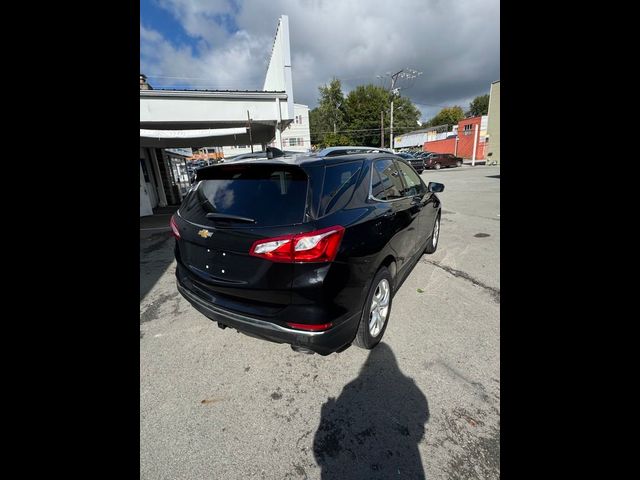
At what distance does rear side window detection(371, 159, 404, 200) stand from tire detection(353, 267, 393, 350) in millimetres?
781

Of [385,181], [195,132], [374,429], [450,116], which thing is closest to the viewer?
[374,429]

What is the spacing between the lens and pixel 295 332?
1.94 meters

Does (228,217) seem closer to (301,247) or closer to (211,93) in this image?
(301,247)

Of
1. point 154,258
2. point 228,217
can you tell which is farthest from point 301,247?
point 154,258

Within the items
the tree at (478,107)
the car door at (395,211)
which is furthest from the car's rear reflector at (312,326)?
the tree at (478,107)

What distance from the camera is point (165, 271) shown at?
4.84 meters

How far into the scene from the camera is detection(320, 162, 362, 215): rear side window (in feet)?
6.71

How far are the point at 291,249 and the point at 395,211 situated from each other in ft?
4.70

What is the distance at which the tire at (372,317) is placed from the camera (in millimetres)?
2373

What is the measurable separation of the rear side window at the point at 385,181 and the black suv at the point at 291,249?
60 millimetres

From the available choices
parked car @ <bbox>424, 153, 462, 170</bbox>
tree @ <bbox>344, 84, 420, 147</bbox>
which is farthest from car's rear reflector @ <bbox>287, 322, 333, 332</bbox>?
tree @ <bbox>344, 84, 420, 147</bbox>
